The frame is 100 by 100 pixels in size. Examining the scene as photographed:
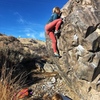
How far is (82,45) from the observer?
7.54 m

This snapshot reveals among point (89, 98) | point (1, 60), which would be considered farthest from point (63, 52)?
point (1, 60)

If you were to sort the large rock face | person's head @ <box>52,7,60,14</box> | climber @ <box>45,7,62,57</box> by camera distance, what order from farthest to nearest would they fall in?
person's head @ <box>52,7,60,14</box>, climber @ <box>45,7,62,57</box>, the large rock face

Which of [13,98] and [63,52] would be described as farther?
[63,52]

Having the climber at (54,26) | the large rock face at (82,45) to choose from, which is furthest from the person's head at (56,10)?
the large rock face at (82,45)

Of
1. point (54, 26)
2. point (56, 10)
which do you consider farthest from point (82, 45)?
point (56, 10)

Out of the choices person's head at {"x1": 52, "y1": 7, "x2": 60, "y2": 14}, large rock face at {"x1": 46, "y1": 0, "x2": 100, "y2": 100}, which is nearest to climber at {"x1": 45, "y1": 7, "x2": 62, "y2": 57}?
person's head at {"x1": 52, "y1": 7, "x2": 60, "y2": 14}

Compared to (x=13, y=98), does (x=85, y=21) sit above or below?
above

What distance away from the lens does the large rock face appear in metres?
7.27

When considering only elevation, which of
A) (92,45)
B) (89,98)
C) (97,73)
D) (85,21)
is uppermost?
(85,21)

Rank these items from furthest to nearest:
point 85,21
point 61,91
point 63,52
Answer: point 61,91, point 63,52, point 85,21

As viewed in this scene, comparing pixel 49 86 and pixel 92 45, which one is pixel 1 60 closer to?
pixel 49 86

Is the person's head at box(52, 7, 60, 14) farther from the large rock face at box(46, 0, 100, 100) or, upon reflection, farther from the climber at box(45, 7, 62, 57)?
the large rock face at box(46, 0, 100, 100)

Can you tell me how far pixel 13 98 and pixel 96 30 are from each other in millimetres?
3114

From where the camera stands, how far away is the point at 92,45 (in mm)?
7270
